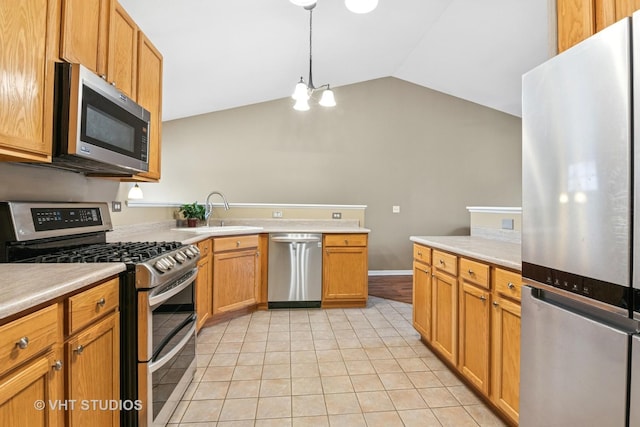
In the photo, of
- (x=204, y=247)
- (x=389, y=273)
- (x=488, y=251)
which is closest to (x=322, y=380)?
(x=488, y=251)

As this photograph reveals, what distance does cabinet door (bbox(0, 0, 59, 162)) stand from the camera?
1.14m

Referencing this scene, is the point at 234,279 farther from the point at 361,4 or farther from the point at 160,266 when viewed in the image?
the point at 361,4

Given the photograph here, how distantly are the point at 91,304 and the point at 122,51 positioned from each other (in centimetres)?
149

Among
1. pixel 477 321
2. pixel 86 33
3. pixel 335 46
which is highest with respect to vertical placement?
pixel 335 46

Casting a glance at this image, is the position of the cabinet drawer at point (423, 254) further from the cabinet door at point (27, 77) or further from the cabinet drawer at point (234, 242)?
the cabinet door at point (27, 77)

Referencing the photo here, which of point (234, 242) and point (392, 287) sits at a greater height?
point (234, 242)

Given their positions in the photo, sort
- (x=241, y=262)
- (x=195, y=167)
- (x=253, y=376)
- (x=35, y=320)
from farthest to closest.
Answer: (x=195, y=167) < (x=241, y=262) < (x=253, y=376) < (x=35, y=320)

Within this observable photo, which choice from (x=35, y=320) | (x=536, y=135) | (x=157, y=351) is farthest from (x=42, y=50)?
(x=536, y=135)

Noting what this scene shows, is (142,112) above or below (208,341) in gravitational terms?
above

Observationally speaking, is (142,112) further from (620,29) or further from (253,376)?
(620,29)

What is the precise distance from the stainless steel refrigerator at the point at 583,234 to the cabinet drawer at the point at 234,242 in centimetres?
246

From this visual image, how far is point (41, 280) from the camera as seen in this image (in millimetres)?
1055

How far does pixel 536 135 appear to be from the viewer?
124 centimetres

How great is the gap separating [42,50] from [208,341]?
2.21m
